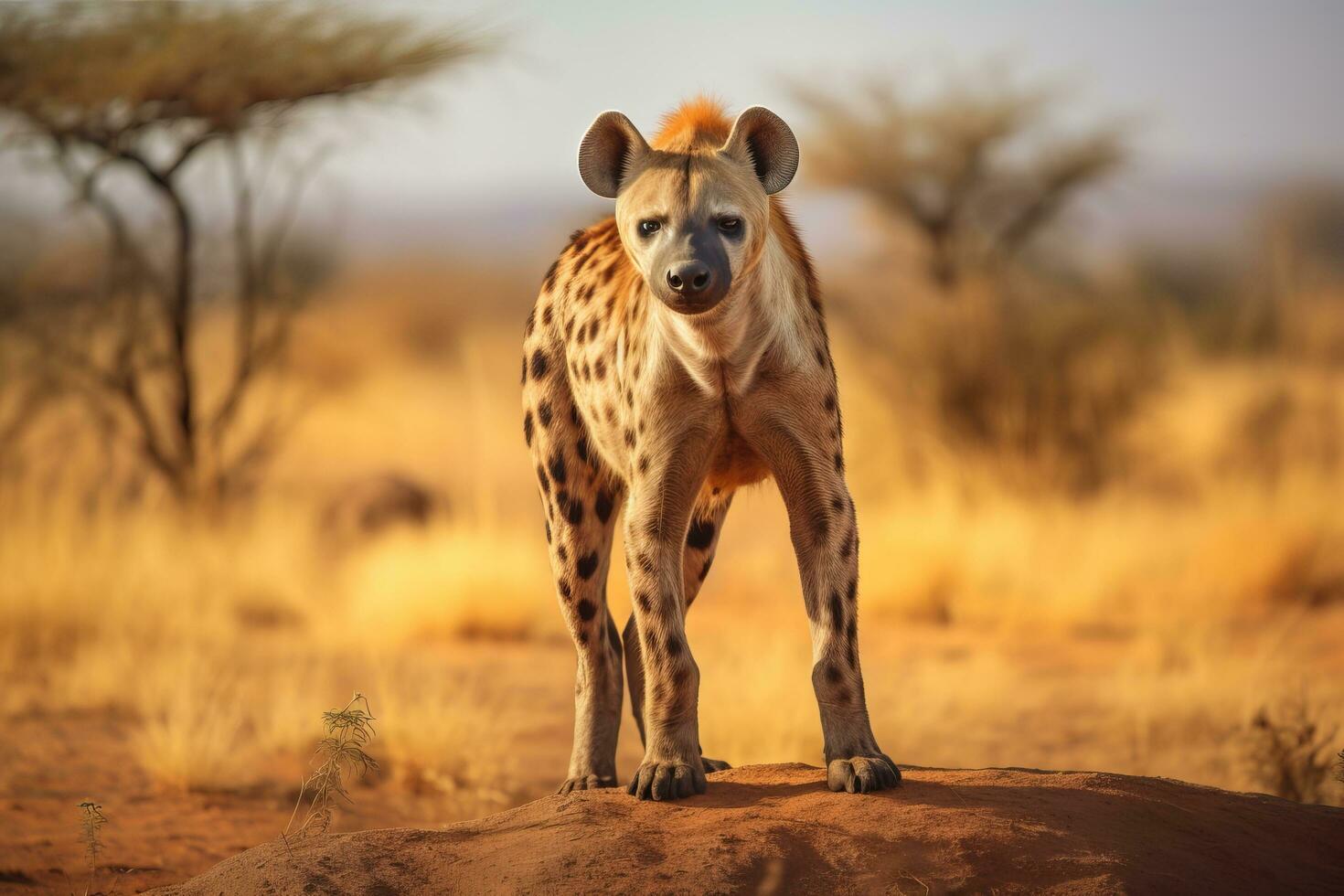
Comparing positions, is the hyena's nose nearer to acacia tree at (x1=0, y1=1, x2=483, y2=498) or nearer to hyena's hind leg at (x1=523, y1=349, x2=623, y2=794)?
hyena's hind leg at (x1=523, y1=349, x2=623, y2=794)

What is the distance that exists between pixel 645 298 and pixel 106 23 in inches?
277

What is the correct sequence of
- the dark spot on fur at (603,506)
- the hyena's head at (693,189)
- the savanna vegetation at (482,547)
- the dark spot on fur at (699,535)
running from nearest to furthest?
the hyena's head at (693,189), the dark spot on fur at (603,506), the dark spot on fur at (699,535), the savanna vegetation at (482,547)

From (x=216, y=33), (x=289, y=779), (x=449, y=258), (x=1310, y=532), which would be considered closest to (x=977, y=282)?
(x=1310, y=532)

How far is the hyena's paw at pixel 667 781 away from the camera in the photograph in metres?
4.01

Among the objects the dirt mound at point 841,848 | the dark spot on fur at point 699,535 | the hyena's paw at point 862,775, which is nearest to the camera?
the dirt mound at point 841,848

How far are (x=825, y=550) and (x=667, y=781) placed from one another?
0.77 metres

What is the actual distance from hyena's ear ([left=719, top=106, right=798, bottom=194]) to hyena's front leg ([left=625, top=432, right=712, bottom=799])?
2.53 ft

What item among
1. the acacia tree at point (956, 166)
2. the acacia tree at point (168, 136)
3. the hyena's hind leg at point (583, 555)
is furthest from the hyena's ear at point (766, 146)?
the acacia tree at point (956, 166)

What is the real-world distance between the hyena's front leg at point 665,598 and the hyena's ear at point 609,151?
79cm

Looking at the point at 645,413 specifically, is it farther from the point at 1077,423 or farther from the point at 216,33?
the point at 1077,423

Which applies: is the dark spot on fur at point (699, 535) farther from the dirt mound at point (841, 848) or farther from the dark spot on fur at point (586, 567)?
the dirt mound at point (841, 848)

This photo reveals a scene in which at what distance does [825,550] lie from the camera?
13.6 ft

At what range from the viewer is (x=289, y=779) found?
6426mm

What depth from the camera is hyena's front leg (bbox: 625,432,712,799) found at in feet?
13.4
